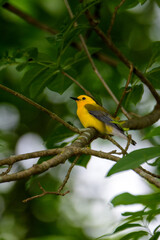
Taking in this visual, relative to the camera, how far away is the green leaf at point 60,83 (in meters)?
3.40

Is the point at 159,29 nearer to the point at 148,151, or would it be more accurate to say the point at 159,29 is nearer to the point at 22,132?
the point at 22,132

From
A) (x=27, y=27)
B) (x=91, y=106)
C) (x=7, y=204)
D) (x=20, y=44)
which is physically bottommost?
(x=7, y=204)

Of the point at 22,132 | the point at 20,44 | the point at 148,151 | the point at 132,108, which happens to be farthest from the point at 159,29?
the point at 148,151

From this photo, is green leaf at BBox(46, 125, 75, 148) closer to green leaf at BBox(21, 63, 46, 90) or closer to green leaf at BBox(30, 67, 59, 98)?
green leaf at BBox(30, 67, 59, 98)

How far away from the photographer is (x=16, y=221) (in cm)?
505

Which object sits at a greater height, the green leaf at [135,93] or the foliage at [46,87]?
the foliage at [46,87]

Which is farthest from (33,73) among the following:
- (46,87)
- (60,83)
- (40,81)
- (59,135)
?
(46,87)

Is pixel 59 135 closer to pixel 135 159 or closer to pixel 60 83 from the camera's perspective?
pixel 60 83

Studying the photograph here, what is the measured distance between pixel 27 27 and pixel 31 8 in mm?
382

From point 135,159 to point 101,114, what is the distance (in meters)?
3.19

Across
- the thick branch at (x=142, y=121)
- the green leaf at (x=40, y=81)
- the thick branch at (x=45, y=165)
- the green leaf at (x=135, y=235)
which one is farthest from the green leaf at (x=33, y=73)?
the green leaf at (x=135, y=235)

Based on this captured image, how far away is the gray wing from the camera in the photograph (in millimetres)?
4230

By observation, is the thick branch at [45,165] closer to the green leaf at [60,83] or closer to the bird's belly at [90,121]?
the green leaf at [60,83]

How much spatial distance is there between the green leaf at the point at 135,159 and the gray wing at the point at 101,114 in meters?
2.76
